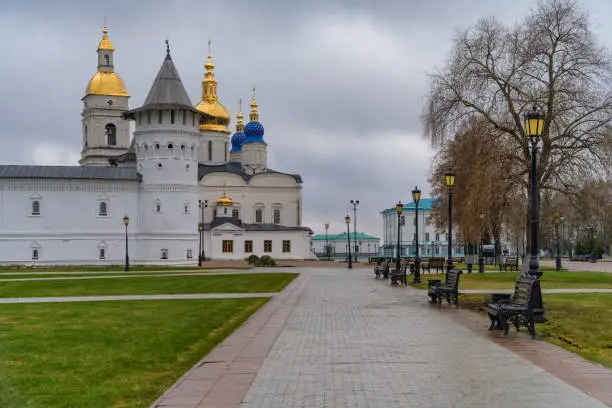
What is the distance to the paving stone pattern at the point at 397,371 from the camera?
8461 mm

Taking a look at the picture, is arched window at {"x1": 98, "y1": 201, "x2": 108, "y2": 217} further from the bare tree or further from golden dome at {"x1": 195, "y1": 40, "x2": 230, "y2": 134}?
the bare tree

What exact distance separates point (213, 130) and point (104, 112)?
13171 mm

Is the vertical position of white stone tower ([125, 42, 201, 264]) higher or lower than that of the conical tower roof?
lower

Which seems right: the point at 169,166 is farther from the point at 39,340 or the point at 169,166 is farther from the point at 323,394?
the point at 323,394

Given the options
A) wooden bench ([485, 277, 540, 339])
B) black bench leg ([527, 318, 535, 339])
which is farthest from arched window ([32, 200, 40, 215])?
black bench leg ([527, 318, 535, 339])

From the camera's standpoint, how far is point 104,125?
85.9 metres

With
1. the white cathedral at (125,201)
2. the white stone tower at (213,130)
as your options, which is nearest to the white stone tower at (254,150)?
the white stone tower at (213,130)

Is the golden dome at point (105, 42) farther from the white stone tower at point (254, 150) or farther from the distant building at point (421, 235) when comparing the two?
the distant building at point (421, 235)

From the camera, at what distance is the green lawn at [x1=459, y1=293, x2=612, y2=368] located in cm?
1248

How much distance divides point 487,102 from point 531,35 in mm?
3283

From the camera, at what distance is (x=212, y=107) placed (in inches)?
3634

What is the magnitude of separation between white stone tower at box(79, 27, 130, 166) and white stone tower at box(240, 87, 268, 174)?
14.6 m

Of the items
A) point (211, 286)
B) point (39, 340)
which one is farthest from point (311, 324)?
point (211, 286)

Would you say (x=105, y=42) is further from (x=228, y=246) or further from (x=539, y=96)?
(x=539, y=96)
